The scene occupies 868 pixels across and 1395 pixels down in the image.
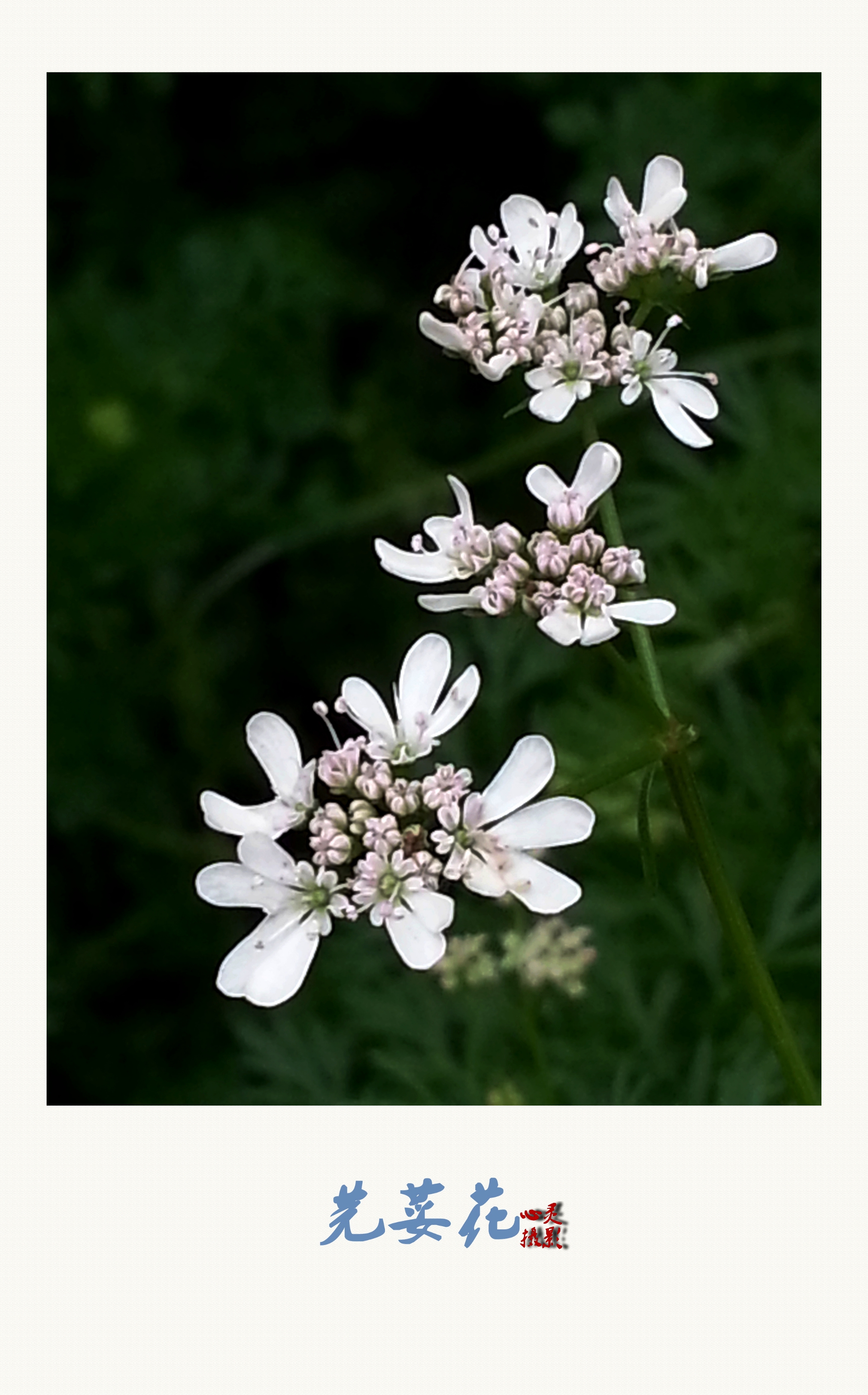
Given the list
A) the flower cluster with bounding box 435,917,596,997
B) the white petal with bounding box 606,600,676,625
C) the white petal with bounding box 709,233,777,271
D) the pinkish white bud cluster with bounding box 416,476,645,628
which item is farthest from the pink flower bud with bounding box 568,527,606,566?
the flower cluster with bounding box 435,917,596,997

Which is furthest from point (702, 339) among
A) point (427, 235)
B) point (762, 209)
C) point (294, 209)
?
point (294, 209)

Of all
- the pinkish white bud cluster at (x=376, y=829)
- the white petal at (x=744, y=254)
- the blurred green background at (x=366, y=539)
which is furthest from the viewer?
the blurred green background at (x=366, y=539)

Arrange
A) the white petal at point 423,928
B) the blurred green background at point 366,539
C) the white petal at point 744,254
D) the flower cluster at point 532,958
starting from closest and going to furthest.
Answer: the white petal at point 423,928 → the white petal at point 744,254 → the flower cluster at point 532,958 → the blurred green background at point 366,539

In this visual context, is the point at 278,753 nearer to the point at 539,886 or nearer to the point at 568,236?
the point at 539,886

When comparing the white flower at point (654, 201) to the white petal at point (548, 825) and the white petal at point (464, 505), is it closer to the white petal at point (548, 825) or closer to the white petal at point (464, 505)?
the white petal at point (464, 505)

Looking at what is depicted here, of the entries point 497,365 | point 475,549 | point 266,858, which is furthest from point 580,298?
point 266,858

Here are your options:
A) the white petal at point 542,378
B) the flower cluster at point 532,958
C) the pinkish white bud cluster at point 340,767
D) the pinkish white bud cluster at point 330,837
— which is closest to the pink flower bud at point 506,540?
the white petal at point 542,378
